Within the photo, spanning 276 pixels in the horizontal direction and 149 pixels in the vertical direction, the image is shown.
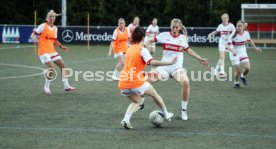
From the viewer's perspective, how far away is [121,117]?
1159 cm

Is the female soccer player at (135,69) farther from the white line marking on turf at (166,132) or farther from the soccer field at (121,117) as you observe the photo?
the soccer field at (121,117)

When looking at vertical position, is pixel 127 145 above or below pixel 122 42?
below

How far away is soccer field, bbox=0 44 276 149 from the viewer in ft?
30.2

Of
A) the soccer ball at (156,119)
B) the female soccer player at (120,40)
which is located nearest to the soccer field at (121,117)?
the soccer ball at (156,119)

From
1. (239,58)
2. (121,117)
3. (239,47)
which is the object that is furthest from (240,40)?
(121,117)

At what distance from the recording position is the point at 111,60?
90.5 ft

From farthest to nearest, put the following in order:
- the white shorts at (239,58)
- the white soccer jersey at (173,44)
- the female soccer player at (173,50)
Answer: the white shorts at (239,58)
the white soccer jersey at (173,44)
the female soccer player at (173,50)

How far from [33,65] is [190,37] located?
1707cm

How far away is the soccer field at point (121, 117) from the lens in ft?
30.2

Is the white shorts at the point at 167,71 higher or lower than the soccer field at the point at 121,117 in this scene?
higher

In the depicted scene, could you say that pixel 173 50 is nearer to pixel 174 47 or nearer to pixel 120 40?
pixel 174 47

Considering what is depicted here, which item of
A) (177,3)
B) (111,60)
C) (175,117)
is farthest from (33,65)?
(177,3)

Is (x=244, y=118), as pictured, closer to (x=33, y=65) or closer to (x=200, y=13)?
(x=33, y=65)

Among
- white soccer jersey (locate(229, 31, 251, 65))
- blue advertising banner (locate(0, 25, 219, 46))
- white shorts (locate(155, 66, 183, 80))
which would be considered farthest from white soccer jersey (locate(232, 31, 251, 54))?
blue advertising banner (locate(0, 25, 219, 46))
